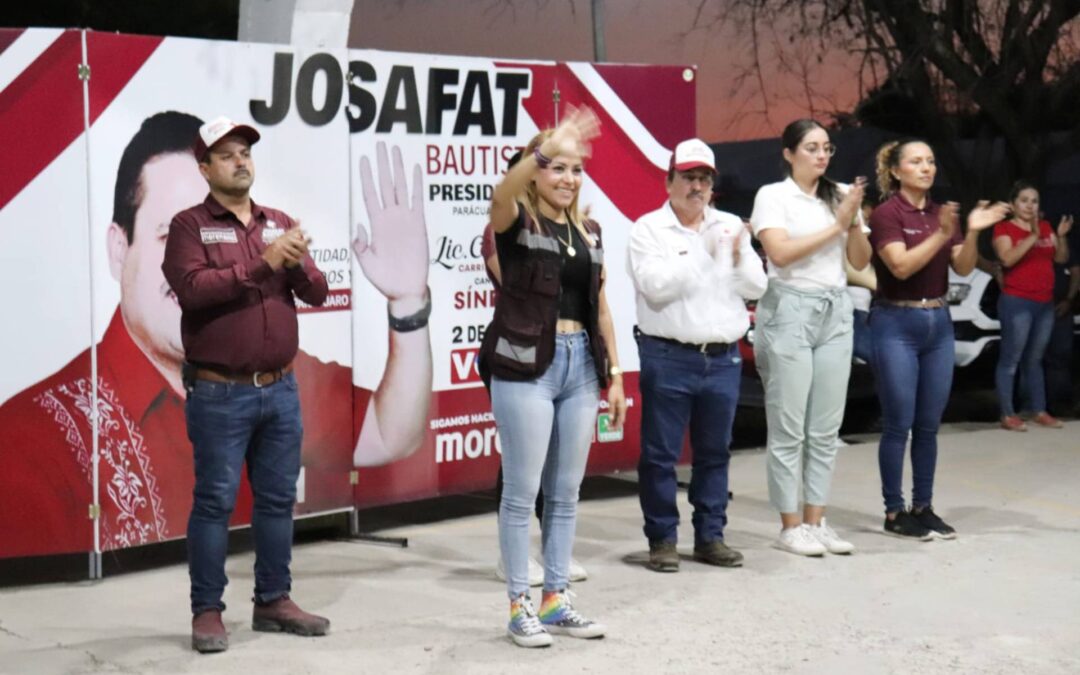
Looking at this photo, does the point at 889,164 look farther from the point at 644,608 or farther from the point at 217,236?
the point at 217,236

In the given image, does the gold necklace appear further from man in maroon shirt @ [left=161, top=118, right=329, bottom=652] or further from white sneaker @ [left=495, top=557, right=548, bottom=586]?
white sneaker @ [left=495, top=557, right=548, bottom=586]

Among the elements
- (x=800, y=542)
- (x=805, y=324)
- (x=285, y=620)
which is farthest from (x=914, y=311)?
(x=285, y=620)

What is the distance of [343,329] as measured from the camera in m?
7.99

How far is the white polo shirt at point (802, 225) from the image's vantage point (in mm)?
7469

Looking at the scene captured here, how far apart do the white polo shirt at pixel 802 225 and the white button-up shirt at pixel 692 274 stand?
1.18 feet

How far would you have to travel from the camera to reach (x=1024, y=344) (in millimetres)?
12125

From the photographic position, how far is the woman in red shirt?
1195 cm

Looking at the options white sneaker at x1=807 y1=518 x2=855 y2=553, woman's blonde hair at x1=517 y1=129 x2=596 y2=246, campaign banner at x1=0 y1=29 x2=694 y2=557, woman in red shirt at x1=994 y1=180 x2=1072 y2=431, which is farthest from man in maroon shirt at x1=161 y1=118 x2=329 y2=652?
woman in red shirt at x1=994 y1=180 x2=1072 y2=431

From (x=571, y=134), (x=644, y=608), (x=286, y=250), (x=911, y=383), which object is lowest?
(x=644, y=608)

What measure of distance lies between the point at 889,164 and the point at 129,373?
12.6 feet

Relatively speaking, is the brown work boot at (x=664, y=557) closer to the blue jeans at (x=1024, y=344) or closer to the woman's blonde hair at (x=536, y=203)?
the woman's blonde hair at (x=536, y=203)

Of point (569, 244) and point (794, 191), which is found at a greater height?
point (794, 191)

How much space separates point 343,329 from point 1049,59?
12.7 m

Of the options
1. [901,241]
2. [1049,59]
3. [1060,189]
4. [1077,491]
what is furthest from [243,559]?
[1060,189]
